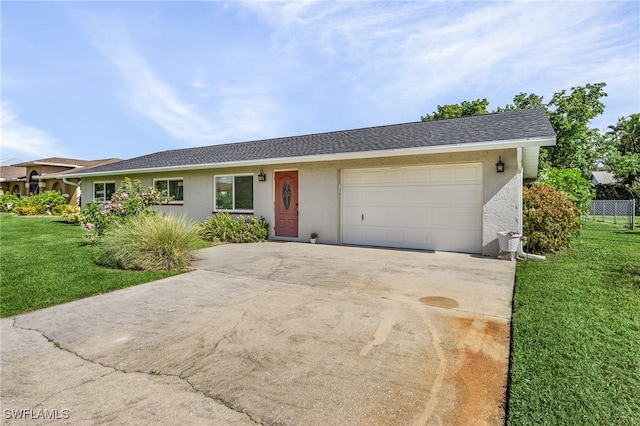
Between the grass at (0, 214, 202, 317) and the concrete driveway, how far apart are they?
52cm

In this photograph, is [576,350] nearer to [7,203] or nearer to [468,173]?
[468,173]

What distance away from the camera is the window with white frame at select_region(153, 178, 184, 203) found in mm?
14078

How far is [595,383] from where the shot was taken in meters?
2.44

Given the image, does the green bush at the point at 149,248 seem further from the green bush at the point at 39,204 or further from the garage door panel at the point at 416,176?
the green bush at the point at 39,204

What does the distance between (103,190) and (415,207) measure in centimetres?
1636

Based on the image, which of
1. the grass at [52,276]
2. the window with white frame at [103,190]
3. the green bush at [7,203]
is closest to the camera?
the grass at [52,276]

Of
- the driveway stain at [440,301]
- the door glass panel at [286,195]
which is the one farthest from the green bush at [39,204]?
the driveway stain at [440,301]

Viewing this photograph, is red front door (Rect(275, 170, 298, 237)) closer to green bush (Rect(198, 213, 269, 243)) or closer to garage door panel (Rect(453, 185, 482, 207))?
green bush (Rect(198, 213, 269, 243))

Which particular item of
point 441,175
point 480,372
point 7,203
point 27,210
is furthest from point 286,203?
point 7,203

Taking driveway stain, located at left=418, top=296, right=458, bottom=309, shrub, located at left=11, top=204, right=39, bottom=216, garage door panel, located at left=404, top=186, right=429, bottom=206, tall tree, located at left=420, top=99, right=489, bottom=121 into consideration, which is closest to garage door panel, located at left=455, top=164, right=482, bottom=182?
garage door panel, located at left=404, top=186, right=429, bottom=206

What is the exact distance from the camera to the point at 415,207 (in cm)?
915

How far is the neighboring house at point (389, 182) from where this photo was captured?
7965 mm

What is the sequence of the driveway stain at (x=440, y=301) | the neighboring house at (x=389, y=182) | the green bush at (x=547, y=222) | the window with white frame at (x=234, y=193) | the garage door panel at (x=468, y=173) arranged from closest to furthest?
the driveway stain at (x=440, y=301)
the neighboring house at (x=389, y=182)
the green bush at (x=547, y=222)
the garage door panel at (x=468, y=173)
the window with white frame at (x=234, y=193)

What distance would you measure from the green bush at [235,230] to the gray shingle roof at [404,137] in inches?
87.1
